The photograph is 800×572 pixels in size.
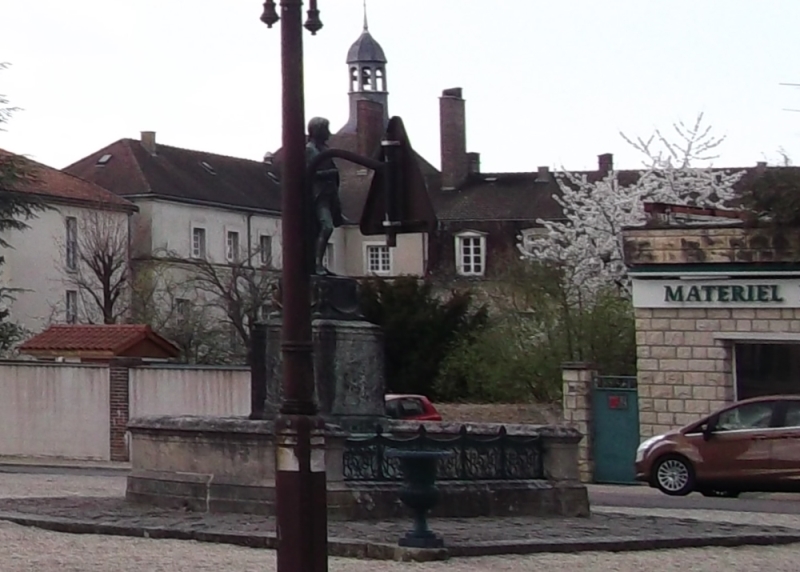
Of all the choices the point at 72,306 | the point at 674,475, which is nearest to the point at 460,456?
the point at 674,475

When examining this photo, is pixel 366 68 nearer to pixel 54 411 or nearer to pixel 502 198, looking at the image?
pixel 502 198

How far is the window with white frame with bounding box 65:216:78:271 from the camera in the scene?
6181 centimetres

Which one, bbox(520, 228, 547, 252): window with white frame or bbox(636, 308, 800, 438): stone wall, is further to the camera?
bbox(520, 228, 547, 252): window with white frame

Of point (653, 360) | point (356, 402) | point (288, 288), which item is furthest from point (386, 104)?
point (288, 288)

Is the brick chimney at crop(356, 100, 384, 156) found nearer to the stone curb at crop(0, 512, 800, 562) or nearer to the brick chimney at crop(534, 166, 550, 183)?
the brick chimney at crop(534, 166, 550, 183)

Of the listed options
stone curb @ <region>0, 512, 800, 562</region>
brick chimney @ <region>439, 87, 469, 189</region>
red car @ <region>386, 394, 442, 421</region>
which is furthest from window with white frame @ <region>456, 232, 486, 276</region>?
stone curb @ <region>0, 512, 800, 562</region>

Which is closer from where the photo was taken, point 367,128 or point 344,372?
point 344,372

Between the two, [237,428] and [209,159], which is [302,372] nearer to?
[237,428]

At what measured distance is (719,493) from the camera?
26.6m

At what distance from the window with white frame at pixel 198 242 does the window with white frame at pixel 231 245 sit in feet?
3.97

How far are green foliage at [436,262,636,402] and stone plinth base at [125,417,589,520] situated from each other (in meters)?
15.0

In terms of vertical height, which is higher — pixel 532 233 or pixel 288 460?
pixel 532 233

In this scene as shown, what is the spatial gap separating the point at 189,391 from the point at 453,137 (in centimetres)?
4615

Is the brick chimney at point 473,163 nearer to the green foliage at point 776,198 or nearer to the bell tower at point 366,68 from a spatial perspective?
the bell tower at point 366,68
